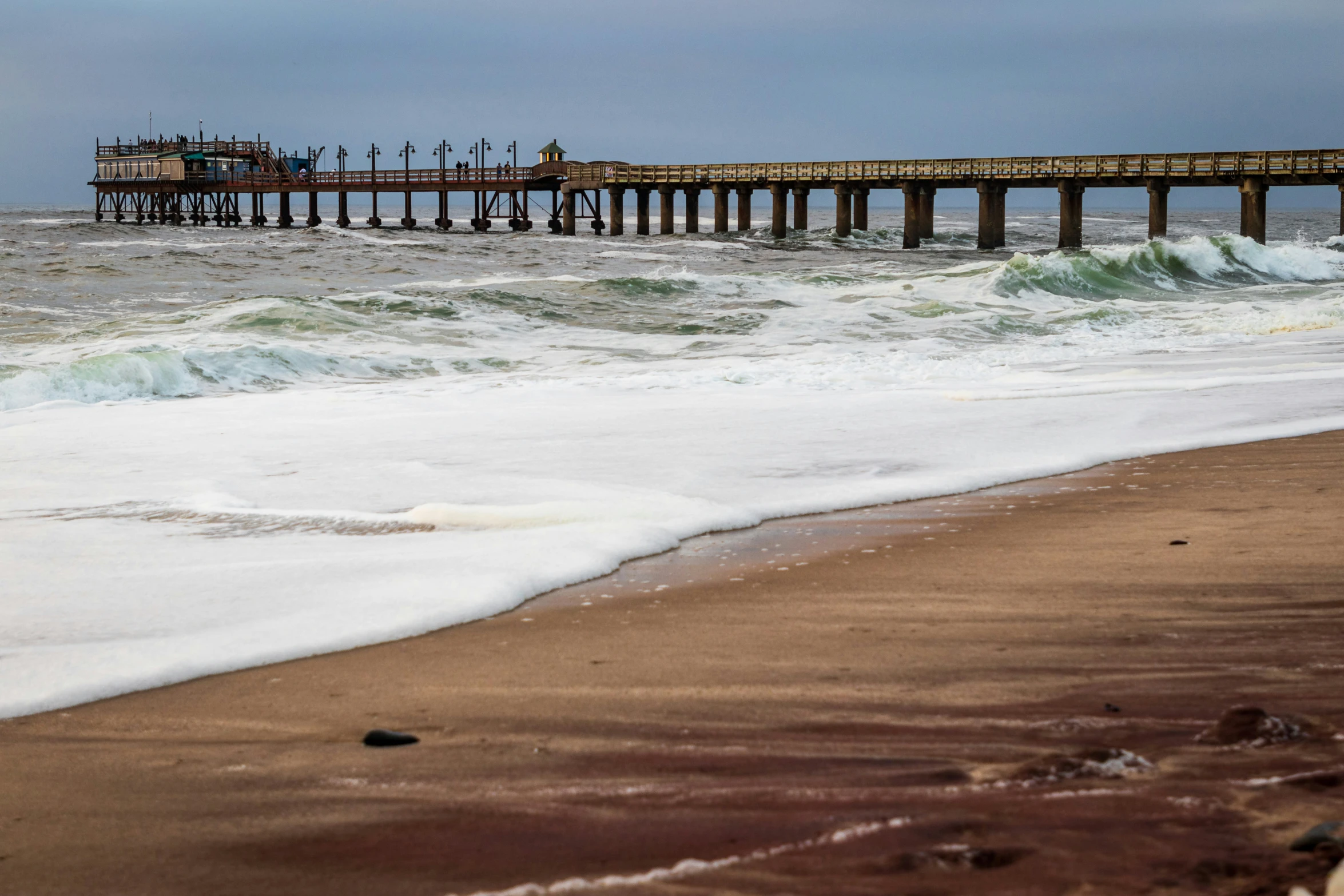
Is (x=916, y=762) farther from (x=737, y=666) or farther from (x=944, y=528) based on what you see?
(x=944, y=528)

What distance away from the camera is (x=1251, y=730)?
2.76m

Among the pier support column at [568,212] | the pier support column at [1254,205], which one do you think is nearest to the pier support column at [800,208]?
the pier support column at [568,212]

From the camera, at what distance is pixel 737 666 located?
138 inches

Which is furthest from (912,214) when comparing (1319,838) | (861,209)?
(1319,838)

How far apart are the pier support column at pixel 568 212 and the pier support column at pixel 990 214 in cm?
1937

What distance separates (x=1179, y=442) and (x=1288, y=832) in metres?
5.85

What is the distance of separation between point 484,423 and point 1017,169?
35.1 meters

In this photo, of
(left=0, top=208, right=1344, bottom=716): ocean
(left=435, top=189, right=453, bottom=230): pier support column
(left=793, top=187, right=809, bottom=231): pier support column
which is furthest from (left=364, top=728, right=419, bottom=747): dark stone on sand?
(left=435, top=189, right=453, bottom=230): pier support column

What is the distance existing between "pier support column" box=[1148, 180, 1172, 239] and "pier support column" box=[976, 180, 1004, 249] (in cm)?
478

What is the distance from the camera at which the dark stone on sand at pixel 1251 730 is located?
8.87 ft

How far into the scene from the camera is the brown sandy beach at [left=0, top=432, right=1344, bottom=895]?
227cm

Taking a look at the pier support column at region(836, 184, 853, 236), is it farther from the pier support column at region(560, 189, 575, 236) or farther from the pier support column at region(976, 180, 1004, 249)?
the pier support column at region(560, 189, 575, 236)

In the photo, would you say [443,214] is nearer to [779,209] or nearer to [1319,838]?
[779,209]

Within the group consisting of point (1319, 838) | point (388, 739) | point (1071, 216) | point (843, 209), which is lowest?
point (388, 739)
